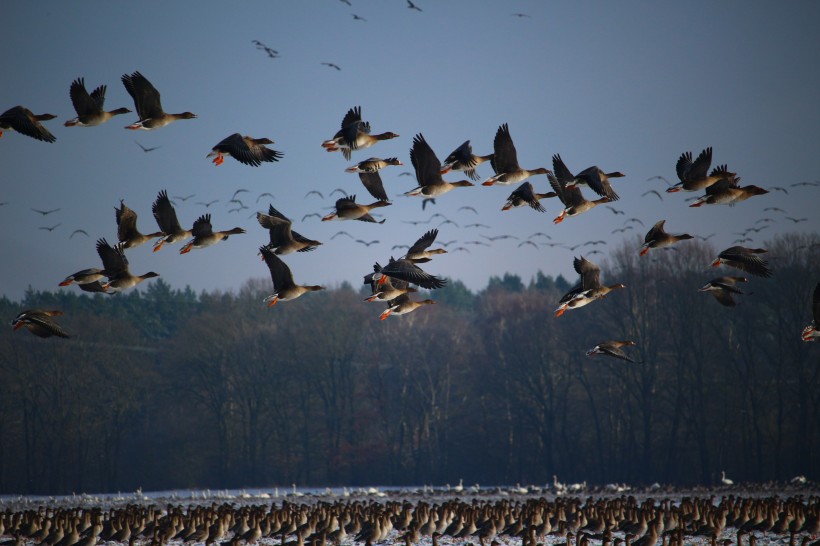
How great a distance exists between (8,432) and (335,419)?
2278 centimetres

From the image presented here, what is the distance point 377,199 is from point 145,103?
16.1 ft

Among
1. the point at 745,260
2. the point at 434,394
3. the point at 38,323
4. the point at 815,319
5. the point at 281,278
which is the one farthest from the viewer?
the point at 434,394

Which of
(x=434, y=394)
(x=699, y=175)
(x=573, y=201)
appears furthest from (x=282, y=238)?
(x=434, y=394)

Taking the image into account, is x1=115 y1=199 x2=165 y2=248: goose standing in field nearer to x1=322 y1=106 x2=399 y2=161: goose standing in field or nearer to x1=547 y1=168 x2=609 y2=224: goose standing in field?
x1=322 y1=106 x2=399 y2=161: goose standing in field

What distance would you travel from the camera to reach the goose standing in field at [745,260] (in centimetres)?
1600

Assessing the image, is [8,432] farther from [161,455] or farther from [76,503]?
[76,503]

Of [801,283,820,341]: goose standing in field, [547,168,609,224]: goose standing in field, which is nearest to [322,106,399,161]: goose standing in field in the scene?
[547,168,609,224]: goose standing in field

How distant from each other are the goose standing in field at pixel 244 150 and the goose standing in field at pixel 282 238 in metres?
1.26

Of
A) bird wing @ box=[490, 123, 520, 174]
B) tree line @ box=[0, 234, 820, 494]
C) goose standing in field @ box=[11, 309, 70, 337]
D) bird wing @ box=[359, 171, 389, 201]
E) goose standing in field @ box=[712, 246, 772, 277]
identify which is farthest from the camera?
tree line @ box=[0, 234, 820, 494]

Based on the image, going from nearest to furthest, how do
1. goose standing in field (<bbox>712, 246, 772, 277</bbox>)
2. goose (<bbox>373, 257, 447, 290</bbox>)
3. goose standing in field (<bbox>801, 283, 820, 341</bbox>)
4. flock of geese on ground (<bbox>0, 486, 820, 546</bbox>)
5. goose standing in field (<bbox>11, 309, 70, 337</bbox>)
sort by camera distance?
goose (<bbox>373, 257, 447, 290</bbox>) < goose standing in field (<bbox>801, 283, 820, 341</bbox>) < goose standing in field (<bbox>11, 309, 70, 337</bbox>) < goose standing in field (<bbox>712, 246, 772, 277</bbox>) < flock of geese on ground (<bbox>0, 486, 820, 546</bbox>)

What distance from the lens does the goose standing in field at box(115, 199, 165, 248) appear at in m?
17.8

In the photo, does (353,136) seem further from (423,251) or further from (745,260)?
(745,260)

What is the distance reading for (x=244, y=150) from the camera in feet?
52.9

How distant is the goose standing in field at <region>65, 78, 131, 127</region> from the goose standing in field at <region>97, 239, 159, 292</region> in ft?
8.78
